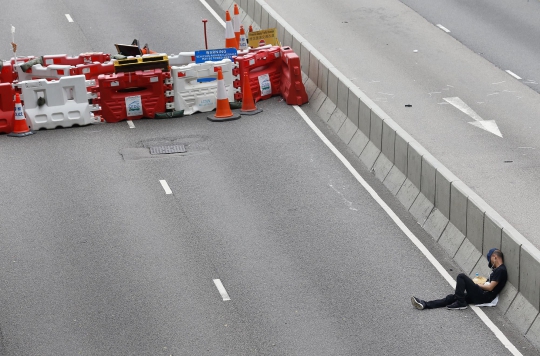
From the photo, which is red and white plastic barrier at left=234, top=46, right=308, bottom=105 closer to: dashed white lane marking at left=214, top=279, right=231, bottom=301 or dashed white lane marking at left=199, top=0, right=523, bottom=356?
dashed white lane marking at left=199, top=0, right=523, bottom=356

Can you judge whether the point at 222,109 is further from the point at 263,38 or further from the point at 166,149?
the point at 263,38

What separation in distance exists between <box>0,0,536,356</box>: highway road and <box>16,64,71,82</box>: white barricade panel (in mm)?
1564

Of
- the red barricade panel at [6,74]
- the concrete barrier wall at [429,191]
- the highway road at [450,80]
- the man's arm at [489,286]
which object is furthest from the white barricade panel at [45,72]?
the man's arm at [489,286]

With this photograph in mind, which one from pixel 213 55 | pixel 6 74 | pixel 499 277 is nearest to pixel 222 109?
pixel 213 55

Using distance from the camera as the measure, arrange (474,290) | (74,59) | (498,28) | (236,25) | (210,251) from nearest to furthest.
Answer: (474,290), (210,251), (74,59), (236,25), (498,28)

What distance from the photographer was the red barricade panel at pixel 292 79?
22109 mm

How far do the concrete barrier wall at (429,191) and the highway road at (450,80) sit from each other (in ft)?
2.74

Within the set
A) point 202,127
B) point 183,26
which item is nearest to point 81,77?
point 202,127

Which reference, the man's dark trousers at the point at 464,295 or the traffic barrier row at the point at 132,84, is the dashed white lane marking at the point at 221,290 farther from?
the traffic barrier row at the point at 132,84

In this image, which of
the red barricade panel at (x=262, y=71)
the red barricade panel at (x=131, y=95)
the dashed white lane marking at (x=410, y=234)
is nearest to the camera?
the dashed white lane marking at (x=410, y=234)

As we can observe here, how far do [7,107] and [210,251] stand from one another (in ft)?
22.5

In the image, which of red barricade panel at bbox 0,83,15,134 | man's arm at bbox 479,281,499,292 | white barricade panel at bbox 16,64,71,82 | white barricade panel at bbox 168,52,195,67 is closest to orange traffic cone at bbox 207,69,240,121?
white barricade panel at bbox 168,52,195,67

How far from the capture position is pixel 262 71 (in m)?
22.7

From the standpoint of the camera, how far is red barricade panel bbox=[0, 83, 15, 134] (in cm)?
2075
